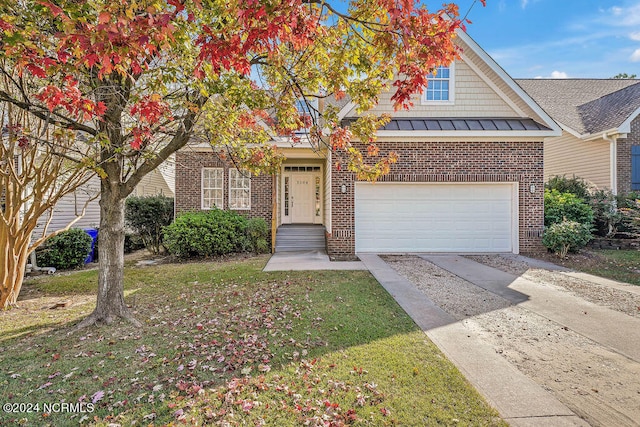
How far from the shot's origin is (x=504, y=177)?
10281 millimetres

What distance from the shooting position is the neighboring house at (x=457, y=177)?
10.3 m

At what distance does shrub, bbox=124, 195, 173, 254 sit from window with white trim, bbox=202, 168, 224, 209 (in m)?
1.56

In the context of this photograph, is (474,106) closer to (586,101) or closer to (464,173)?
(464,173)

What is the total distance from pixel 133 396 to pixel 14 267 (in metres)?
4.67

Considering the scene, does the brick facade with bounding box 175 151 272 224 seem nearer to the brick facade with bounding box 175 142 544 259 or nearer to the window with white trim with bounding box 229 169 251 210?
the window with white trim with bounding box 229 169 251 210

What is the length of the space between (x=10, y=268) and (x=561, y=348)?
8.39 m

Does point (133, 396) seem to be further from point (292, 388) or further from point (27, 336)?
point (27, 336)

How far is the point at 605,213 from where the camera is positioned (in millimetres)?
11250

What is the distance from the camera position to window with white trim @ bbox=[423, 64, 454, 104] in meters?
10.7

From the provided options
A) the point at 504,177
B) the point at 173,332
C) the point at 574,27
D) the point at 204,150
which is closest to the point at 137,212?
the point at 204,150

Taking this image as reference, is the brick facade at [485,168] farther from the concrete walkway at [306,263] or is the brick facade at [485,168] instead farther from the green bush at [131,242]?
the green bush at [131,242]

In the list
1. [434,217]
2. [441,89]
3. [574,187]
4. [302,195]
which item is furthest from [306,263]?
[574,187]

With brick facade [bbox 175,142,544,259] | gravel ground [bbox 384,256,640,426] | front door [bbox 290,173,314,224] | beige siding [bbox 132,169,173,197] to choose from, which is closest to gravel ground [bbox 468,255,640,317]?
gravel ground [bbox 384,256,640,426]

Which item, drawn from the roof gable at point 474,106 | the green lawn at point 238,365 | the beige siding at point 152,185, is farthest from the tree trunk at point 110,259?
the beige siding at point 152,185
